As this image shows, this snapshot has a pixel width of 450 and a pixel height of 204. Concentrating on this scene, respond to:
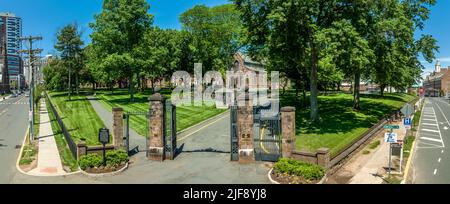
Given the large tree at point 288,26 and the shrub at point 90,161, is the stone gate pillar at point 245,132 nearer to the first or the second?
the shrub at point 90,161

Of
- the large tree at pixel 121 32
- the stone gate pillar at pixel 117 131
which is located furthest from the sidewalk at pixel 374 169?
the large tree at pixel 121 32

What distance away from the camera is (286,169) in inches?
621

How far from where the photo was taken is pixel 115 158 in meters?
17.3

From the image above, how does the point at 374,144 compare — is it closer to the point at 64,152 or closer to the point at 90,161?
the point at 90,161

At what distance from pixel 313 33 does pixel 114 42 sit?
97.7 feet

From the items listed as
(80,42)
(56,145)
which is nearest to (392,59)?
(56,145)

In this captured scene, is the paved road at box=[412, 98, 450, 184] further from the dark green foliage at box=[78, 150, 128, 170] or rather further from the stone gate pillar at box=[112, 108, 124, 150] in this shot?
the stone gate pillar at box=[112, 108, 124, 150]

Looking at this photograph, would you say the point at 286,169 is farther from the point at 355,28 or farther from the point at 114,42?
the point at 114,42

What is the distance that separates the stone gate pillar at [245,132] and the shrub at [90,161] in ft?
21.6

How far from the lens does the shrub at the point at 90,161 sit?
664 inches

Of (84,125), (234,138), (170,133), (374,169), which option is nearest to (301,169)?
(234,138)

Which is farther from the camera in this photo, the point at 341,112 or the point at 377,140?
the point at 341,112

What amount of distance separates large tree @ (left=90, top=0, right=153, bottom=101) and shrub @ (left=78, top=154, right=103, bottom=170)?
101 feet

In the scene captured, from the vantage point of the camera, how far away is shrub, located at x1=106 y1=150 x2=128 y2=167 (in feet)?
56.4
